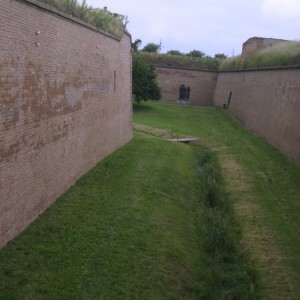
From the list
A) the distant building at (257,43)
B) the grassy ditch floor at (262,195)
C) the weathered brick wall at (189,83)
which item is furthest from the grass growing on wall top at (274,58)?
the weathered brick wall at (189,83)

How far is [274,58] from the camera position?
20.6 metres

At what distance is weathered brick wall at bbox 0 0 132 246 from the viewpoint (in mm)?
6887

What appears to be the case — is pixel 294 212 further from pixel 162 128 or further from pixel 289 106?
pixel 162 128

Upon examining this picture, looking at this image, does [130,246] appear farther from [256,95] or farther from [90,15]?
[256,95]

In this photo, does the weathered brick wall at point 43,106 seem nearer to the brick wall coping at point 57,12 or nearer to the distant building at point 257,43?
the brick wall coping at point 57,12

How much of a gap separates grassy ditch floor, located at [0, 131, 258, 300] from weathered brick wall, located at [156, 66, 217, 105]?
2424cm

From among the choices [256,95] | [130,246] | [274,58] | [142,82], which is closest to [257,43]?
[256,95]

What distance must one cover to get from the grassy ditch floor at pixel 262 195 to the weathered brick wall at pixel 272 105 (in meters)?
0.55

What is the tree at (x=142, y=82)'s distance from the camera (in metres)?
27.9

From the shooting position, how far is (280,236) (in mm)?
9219

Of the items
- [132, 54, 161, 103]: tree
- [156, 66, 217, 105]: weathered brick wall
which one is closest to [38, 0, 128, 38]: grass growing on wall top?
[132, 54, 161, 103]: tree

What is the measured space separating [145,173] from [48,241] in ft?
18.4

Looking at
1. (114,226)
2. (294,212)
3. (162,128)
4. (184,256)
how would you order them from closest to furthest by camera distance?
(184,256), (114,226), (294,212), (162,128)

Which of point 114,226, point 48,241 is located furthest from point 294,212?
point 48,241
